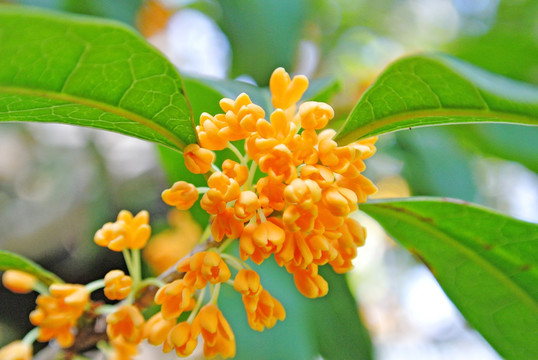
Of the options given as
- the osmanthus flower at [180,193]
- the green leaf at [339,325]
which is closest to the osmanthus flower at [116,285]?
the osmanthus flower at [180,193]

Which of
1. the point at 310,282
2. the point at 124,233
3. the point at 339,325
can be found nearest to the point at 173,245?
the point at 339,325

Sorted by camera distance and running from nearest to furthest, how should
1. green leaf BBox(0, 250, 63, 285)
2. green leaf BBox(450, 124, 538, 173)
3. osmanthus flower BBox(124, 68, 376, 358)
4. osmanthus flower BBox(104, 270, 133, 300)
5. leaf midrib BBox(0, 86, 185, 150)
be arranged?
leaf midrib BBox(0, 86, 185, 150)
osmanthus flower BBox(124, 68, 376, 358)
osmanthus flower BBox(104, 270, 133, 300)
green leaf BBox(0, 250, 63, 285)
green leaf BBox(450, 124, 538, 173)

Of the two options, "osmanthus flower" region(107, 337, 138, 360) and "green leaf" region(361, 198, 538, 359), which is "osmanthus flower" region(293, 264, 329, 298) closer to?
"green leaf" region(361, 198, 538, 359)

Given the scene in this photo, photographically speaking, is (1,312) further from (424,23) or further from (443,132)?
(424,23)

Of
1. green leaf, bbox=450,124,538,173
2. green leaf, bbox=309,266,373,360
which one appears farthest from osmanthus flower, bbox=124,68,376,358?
green leaf, bbox=450,124,538,173

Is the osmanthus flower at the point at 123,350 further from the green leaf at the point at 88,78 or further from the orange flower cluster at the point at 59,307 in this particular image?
the green leaf at the point at 88,78

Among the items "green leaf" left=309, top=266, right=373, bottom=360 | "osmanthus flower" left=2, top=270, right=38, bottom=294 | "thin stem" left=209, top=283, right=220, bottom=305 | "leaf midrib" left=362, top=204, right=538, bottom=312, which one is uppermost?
"leaf midrib" left=362, top=204, right=538, bottom=312

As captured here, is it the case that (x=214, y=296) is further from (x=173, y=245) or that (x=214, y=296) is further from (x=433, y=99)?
(x=173, y=245)

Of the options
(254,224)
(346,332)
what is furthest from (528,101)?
(346,332)
